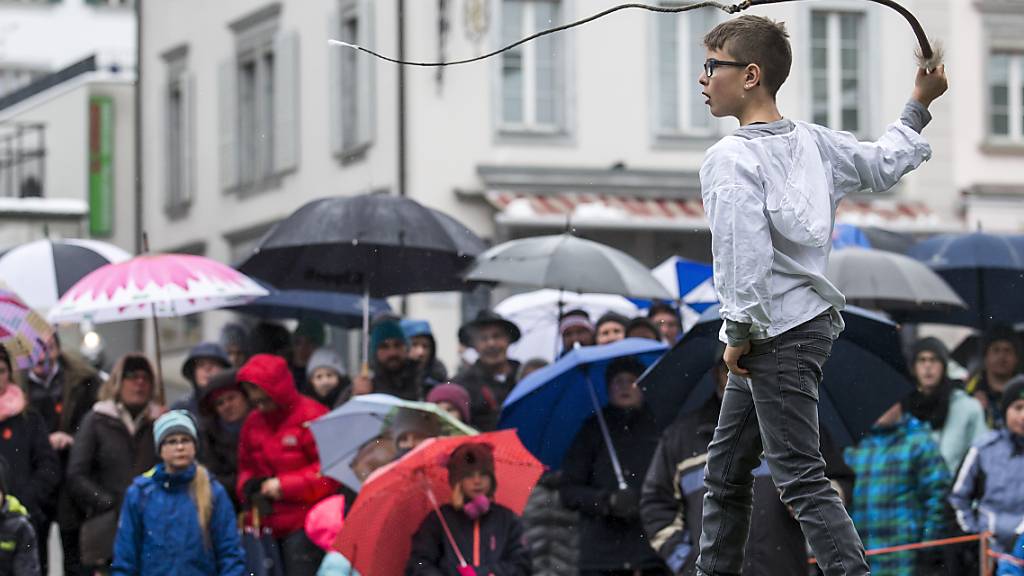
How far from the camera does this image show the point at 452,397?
12742 mm

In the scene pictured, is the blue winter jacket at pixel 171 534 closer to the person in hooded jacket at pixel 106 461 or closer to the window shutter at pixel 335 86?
the person in hooded jacket at pixel 106 461

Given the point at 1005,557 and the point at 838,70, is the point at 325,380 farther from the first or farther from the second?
the point at 838,70

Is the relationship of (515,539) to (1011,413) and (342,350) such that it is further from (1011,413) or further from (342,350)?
(342,350)

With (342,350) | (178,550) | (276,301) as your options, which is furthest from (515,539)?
(342,350)

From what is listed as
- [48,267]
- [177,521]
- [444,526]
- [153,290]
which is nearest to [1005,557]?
[444,526]

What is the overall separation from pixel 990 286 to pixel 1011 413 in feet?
15.3

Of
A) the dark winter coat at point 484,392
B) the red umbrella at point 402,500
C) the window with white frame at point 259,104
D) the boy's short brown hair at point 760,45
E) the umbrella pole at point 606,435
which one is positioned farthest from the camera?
the window with white frame at point 259,104

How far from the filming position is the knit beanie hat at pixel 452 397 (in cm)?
1273

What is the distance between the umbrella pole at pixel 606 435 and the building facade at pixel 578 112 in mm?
16254

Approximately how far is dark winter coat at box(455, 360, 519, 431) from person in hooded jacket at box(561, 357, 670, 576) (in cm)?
128

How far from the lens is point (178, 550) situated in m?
11.4

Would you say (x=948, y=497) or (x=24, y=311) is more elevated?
(x=24, y=311)

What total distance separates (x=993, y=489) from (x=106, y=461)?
16.4 ft

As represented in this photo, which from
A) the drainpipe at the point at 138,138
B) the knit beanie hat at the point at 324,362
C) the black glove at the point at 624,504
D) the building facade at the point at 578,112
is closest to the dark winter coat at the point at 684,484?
the black glove at the point at 624,504
